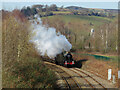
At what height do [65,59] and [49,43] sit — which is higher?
[49,43]

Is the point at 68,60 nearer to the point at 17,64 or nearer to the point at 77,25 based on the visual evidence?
the point at 17,64

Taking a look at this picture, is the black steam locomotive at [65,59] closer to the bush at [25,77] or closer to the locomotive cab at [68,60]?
the locomotive cab at [68,60]

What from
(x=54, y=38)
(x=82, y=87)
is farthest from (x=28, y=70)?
(x=54, y=38)

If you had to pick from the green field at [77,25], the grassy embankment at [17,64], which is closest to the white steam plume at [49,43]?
the green field at [77,25]

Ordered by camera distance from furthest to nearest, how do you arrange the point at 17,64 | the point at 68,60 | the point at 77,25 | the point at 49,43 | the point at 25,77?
the point at 77,25, the point at 49,43, the point at 68,60, the point at 17,64, the point at 25,77

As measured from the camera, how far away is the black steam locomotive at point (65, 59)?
15.2 metres

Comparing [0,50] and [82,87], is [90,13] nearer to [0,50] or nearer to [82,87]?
[82,87]

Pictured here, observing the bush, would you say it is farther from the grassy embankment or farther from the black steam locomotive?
the black steam locomotive

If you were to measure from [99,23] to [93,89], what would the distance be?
16132 mm

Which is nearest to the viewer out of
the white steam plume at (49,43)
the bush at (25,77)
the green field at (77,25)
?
the bush at (25,77)

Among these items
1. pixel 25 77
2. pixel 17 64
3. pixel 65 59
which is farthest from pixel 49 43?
pixel 25 77

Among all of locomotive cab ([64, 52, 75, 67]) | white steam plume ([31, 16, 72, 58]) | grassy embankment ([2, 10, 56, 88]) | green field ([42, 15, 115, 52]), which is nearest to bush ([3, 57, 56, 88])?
grassy embankment ([2, 10, 56, 88])

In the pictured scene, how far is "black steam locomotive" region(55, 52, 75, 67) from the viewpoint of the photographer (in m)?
15.2

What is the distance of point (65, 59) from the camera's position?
50.0 feet
